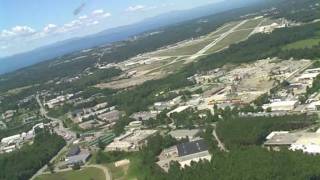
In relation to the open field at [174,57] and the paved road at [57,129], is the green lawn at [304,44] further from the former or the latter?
the paved road at [57,129]

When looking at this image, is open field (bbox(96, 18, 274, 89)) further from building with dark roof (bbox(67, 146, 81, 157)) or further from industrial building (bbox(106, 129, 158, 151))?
building with dark roof (bbox(67, 146, 81, 157))

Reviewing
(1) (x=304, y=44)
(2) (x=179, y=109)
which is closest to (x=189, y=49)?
(1) (x=304, y=44)

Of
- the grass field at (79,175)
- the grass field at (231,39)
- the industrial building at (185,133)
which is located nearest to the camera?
the grass field at (79,175)

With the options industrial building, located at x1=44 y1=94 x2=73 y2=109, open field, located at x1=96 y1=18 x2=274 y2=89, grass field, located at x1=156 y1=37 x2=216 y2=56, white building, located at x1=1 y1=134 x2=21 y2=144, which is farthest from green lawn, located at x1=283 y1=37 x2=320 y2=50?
white building, located at x1=1 y1=134 x2=21 y2=144

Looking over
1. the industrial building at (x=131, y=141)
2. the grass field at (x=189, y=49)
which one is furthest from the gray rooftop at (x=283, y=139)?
the grass field at (x=189, y=49)

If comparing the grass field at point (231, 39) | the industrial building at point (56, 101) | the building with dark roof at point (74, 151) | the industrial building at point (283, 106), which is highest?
the industrial building at point (283, 106)

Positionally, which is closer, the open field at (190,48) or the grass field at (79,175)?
the grass field at (79,175)
